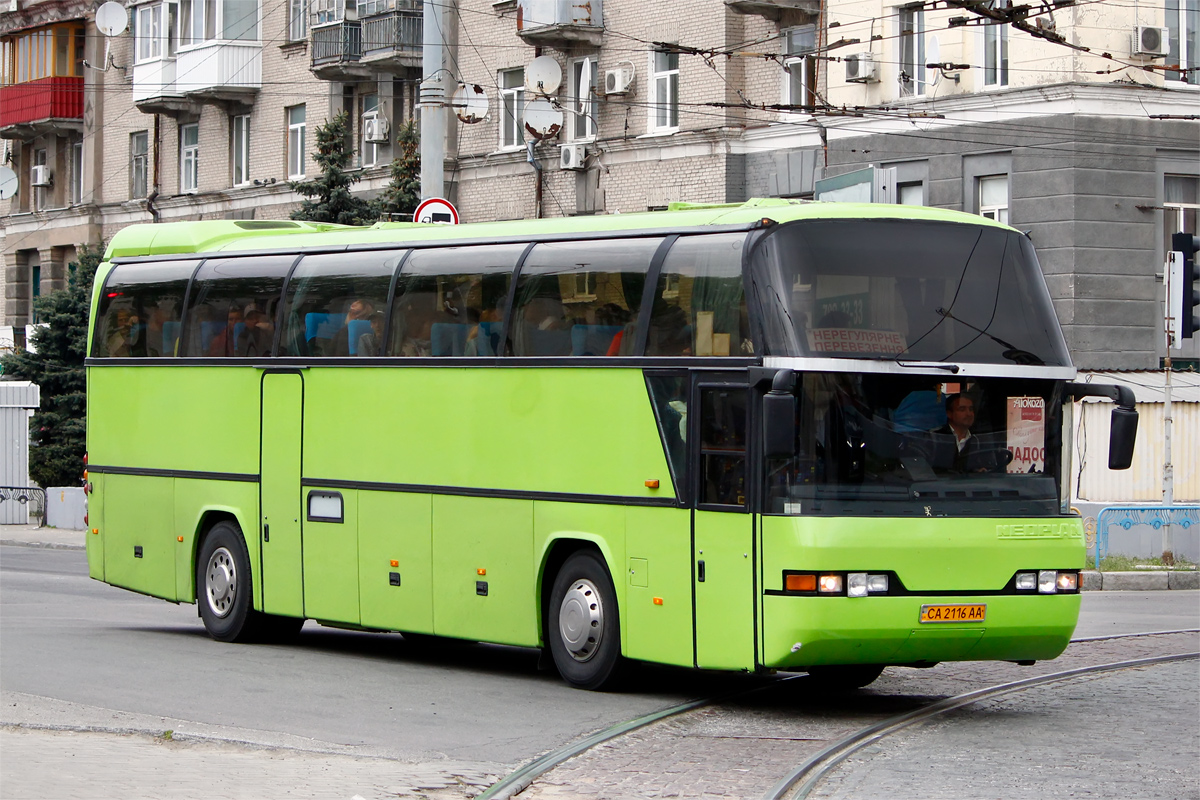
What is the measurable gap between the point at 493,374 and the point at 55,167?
4309 centimetres

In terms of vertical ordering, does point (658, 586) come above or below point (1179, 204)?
below

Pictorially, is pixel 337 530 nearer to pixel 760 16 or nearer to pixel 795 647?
pixel 795 647

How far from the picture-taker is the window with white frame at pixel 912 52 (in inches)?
1173

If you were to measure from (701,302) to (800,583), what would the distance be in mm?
1965

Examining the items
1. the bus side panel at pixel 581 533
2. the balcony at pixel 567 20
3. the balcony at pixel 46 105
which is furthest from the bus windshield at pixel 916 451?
the balcony at pixel 46 105

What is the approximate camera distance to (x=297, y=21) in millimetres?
43938

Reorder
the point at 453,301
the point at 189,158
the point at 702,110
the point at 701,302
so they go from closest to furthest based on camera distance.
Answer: the point at 701,302 < the point at 453,301 < the point at 702,110 < the point at 189,158

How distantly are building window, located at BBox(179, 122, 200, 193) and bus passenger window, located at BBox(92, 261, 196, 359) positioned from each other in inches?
1229

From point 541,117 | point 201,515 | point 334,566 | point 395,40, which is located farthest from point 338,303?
point 395,40

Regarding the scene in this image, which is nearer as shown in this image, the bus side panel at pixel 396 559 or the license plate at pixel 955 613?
the license plate at pixel 955 613

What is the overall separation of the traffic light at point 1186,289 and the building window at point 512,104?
1829 cm

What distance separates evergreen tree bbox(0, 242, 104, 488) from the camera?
3859 cm

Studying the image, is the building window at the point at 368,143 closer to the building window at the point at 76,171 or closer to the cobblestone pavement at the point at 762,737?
the building window at the point at 76,171

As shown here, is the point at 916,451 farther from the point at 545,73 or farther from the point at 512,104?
the point at 512,104
